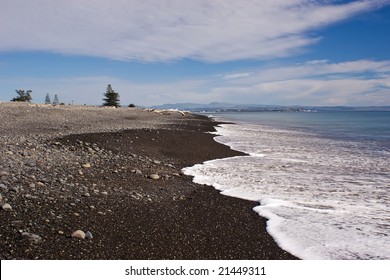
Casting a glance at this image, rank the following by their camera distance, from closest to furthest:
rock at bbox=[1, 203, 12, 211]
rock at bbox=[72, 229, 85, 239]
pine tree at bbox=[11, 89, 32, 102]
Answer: rock at bbox=[72, 229, 85, 239]
rock at bbox=[1, 203, 12, 211]
pine tree at bbox=[11, 89, 32, 102]

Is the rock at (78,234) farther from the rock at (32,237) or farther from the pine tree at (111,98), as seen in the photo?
the pine tree at (111,98)

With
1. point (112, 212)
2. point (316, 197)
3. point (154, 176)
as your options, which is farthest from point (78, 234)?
point (316, 197)

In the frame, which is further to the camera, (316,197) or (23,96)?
(23,96)

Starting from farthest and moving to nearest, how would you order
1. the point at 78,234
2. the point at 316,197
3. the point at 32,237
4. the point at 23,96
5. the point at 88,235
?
the point at 23,96
the point at 316,197
the point at 88,235
the point at 78,234
the point at 32,237

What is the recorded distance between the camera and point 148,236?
6.79 metres

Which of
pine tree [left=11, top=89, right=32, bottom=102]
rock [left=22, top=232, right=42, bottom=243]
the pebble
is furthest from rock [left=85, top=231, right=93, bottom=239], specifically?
pine tree [left=11, top=89, right=32, bottom=102]

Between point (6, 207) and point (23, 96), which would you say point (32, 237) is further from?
point (23, 96)

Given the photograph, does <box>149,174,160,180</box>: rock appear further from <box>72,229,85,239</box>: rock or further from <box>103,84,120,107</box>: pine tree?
<box>103,84,120,107</box>: pine tree

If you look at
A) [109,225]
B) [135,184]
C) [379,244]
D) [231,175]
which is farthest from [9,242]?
[231,175]

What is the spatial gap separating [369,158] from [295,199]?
1128cm

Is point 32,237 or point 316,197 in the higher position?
point 32,237

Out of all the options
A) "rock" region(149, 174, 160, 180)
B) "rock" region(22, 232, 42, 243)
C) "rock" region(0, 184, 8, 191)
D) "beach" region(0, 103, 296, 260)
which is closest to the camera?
"rock" region(22, 232, 42, 243)

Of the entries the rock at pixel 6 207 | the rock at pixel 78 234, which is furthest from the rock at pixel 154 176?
the rock at pixel 78 234
